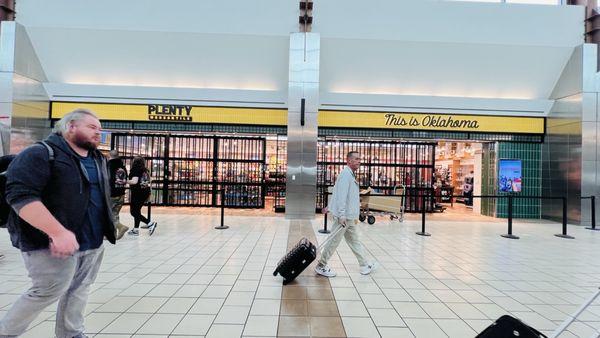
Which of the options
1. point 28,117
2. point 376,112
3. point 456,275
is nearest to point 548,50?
point 376,112

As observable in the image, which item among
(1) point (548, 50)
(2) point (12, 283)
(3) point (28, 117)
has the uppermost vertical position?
(1) point (548, 50)

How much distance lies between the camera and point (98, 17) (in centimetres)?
880

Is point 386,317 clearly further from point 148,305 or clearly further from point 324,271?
point 148,305

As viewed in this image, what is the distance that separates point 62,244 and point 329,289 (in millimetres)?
2742

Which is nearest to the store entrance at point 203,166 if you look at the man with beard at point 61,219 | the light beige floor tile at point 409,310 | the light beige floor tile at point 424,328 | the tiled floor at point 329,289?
the tiled floor at point 329,289

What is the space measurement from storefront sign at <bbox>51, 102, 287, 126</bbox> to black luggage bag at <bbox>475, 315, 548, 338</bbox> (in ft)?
26.8

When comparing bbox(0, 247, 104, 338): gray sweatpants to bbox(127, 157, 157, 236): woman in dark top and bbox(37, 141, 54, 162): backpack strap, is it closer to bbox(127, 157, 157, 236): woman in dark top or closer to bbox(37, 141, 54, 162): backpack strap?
bbox(37, 141, 54, 162): backpack strap

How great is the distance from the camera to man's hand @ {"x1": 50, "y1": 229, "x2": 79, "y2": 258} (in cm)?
165

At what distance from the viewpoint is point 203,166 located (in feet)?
36.6

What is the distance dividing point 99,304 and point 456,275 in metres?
4.26

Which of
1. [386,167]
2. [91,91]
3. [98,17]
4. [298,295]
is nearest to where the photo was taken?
[298,295]

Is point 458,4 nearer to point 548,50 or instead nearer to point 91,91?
point 548,50

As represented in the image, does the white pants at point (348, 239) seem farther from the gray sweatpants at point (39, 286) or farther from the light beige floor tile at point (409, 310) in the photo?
the gray sweatpants at point (39, 286)

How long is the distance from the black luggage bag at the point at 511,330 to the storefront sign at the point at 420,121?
7999 mm
